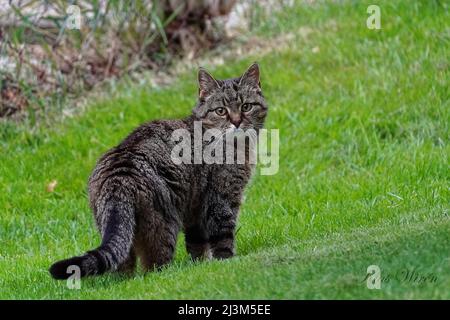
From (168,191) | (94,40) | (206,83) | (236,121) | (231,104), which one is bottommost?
(168,191)

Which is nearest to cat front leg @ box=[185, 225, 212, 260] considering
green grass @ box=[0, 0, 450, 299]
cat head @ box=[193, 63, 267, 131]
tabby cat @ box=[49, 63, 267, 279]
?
tabby cat @ box=[49, 63, 267, 279]

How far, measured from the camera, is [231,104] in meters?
6.77

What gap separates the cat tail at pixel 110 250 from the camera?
504cm

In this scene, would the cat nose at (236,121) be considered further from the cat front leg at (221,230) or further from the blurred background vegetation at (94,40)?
the blurred background vegetation at (94,40)

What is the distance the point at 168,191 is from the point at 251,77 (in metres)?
1.31

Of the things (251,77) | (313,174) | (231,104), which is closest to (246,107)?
(231,104)

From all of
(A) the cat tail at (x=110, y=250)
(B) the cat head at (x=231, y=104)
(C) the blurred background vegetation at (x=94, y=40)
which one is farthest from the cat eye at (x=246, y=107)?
(C) the blurred background vegetation at (x=94, y=40)

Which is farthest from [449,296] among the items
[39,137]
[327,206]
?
[39,137]

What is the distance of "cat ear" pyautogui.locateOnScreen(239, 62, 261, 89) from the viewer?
6.97m

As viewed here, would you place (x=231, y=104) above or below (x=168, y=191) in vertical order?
above

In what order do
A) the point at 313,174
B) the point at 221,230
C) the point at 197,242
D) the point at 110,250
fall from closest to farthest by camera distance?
1. the point at 110,250
2. the point at 221,230
3. the point at 197,242
4. the point at 313,174

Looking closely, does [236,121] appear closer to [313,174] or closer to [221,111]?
[221,111]

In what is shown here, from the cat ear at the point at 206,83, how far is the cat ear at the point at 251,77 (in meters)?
0.21
